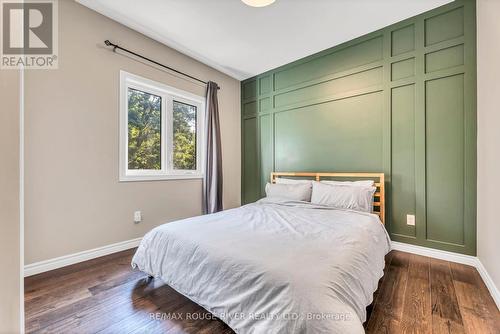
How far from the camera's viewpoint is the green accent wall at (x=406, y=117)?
2297mm

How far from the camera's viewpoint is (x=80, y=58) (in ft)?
7.69

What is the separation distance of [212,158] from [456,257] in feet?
10.4

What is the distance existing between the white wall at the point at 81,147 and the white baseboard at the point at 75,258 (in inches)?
1.9

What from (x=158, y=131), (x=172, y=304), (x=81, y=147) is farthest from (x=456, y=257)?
(x=81, y=147)

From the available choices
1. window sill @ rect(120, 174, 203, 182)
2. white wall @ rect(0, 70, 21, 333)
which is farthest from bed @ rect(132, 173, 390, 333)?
window sill @ rect(120, 174, 203, 182)

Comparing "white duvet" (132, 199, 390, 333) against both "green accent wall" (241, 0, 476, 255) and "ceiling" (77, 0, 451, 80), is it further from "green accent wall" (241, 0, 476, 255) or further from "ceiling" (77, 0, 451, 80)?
"ceiling" (77, 0, 451, 80)

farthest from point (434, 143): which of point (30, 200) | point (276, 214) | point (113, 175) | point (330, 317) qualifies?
point (30, 200)

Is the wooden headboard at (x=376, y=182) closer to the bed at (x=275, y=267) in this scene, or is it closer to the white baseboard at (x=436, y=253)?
the white baseboard at (x=436, y=253)

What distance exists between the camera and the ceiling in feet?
7.72

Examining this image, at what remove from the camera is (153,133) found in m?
3.07

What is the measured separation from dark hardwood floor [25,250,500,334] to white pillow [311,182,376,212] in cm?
67

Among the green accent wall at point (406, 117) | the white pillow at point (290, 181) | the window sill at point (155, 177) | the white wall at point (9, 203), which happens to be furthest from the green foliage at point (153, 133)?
the white wall at point (9, 203)

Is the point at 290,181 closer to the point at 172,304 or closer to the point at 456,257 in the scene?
the point at 456,257

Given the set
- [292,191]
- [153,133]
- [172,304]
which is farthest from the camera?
[153,133]
